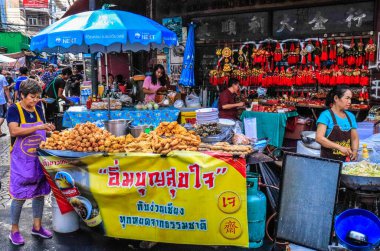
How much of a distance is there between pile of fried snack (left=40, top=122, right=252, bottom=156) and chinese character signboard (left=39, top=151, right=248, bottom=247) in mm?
144

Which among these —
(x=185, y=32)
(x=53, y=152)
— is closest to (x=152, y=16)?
(x=185, y=32)

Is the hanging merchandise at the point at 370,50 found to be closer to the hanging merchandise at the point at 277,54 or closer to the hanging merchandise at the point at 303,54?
the hanging merchandise at the point at 303,54

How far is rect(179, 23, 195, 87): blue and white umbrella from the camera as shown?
11.6m

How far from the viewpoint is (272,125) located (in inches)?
344

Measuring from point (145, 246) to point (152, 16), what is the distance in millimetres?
9739

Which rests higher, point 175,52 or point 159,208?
point 175,52

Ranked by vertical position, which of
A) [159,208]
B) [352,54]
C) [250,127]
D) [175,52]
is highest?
[175,52]

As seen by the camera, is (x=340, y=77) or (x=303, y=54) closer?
(x=340, y=77)

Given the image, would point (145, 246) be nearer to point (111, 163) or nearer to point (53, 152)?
point (111, 163)

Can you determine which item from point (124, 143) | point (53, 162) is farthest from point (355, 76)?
point (53, 162)

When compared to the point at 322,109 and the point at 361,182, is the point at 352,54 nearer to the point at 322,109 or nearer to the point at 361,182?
the point at 322,109

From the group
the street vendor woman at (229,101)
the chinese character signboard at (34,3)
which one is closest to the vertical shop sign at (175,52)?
the street vendor woman at (229,101)

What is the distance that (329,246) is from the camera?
3.66m

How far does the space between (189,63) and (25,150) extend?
762cm
